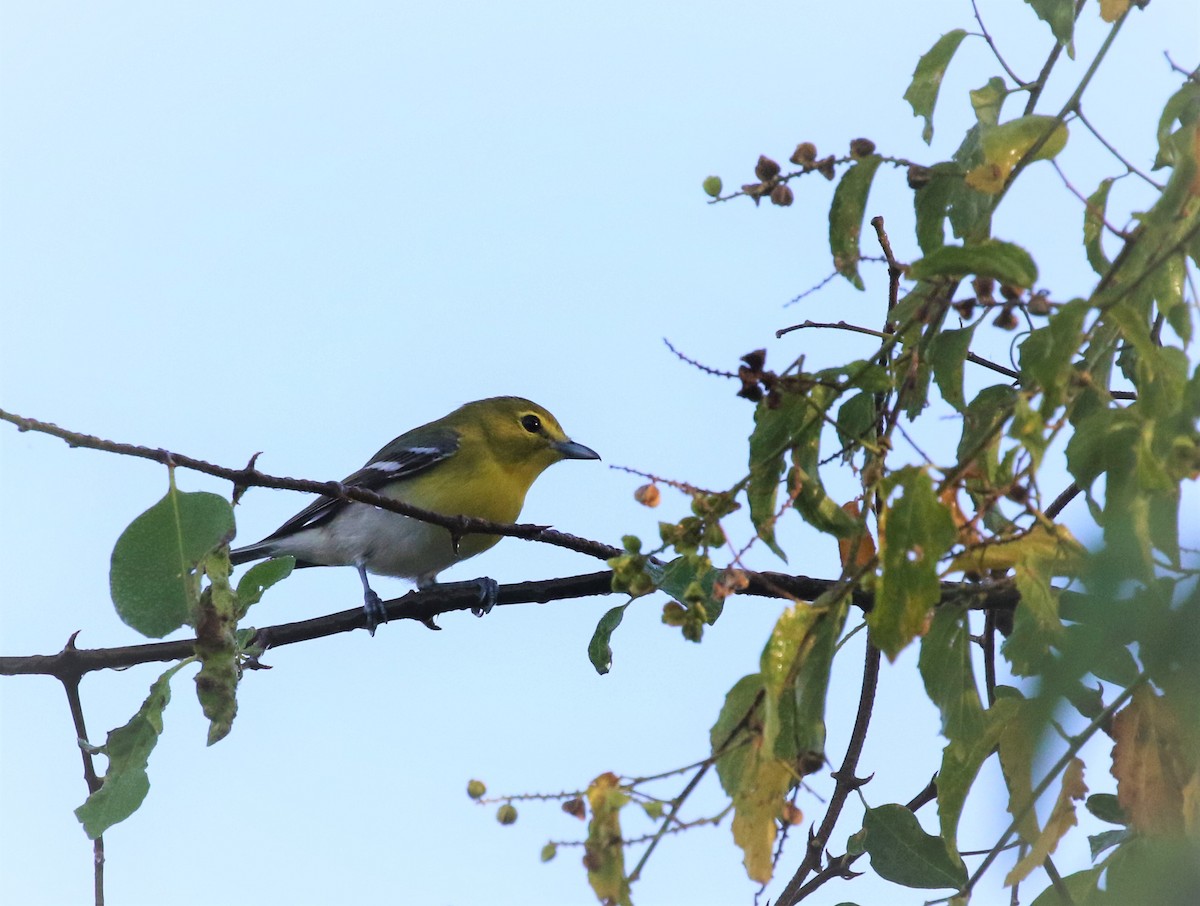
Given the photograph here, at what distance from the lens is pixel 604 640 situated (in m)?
3.27

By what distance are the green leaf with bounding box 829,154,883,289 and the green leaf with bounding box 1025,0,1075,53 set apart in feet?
1.48

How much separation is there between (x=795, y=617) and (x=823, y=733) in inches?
14.1

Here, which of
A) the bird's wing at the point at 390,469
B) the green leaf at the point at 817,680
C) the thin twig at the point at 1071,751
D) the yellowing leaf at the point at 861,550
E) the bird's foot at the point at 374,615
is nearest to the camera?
the thin twig at the point at 1071,751

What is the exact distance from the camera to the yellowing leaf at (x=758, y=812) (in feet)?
6.57

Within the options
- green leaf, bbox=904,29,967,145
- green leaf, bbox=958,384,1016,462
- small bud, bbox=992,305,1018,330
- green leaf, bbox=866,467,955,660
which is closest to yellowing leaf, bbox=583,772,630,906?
green leaf, bbox=866,467,955,660

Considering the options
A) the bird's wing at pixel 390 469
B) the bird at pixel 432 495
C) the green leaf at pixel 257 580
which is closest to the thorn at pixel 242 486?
the green leaf at pixel 257 580

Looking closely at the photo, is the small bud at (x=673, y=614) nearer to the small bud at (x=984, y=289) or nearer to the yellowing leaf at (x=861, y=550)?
the yellowing leaf at (x=861, y=550)

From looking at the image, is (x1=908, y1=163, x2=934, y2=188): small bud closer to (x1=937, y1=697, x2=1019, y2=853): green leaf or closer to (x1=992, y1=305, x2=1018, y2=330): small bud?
(x1=992, y1=305, x2=1018, y2=330): small bud

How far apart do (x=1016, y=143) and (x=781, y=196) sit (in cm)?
48

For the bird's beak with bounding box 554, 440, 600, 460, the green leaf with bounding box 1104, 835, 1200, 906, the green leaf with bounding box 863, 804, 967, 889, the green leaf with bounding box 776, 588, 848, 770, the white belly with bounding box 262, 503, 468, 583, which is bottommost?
the green leaf with bounding box 1104, 835, 1200, 906

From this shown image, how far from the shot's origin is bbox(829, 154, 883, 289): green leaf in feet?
8.67

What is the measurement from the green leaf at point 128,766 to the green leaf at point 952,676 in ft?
5.75

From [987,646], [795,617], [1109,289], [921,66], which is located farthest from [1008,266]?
[987,646]

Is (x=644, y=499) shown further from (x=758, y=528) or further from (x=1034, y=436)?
(x=1034, y=436)
